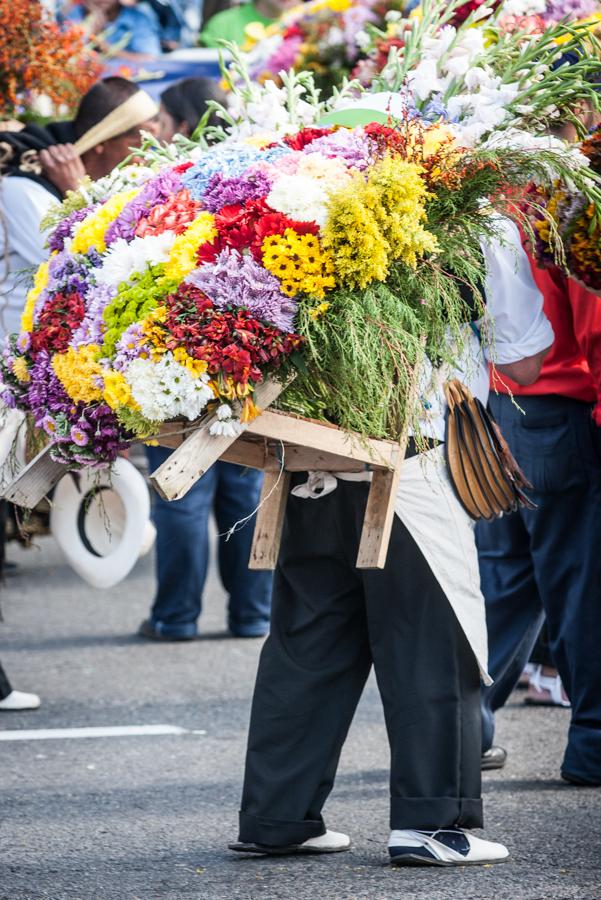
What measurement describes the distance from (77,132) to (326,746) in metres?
2.97

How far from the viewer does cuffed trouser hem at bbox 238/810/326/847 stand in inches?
138

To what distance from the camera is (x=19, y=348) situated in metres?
3.36

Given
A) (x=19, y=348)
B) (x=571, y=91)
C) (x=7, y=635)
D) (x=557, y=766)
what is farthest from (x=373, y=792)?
(x=7, y=635)

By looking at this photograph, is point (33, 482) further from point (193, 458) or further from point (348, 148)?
point (348, 148)

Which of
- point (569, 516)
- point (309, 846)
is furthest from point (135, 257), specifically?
point (569, 516)

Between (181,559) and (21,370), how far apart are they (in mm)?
2906

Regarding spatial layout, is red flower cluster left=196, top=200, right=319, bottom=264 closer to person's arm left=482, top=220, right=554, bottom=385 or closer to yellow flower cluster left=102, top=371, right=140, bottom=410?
yellow flower cluster left=102, top=371, right=140, bottom=410

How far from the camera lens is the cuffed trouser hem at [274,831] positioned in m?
3.50

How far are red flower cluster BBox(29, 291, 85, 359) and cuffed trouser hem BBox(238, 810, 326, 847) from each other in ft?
4.18

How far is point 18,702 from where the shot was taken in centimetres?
512

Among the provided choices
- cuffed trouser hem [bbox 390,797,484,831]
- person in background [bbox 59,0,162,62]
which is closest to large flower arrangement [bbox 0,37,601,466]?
cuffed trouser hem [bbox 390,797,484,831]

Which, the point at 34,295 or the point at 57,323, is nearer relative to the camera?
the point at 57,323

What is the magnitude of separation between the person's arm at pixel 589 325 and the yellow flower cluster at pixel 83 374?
4.84 feet

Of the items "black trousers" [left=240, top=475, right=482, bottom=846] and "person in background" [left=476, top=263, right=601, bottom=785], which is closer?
"black trousers" [left=240, top=475, right=482, bottom=846]
